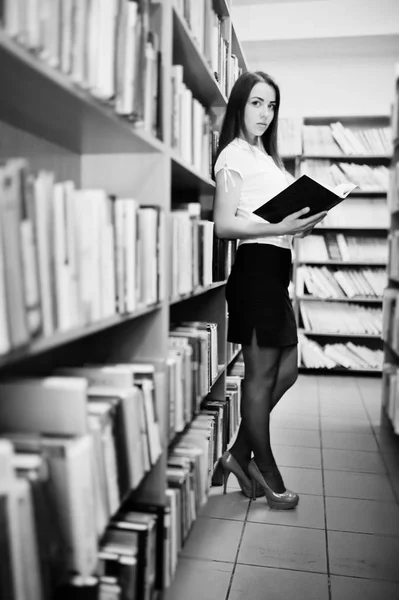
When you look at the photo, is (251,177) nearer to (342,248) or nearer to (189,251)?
(189,251)

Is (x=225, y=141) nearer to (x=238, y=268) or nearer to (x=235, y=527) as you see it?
(x=238, y=268)

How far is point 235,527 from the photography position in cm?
185

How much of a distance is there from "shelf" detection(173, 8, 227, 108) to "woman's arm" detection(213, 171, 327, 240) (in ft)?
1.17

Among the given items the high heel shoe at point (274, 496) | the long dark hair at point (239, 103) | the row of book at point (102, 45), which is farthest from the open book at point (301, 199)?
the high heel shoe at point (274, 496)

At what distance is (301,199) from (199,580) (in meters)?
1.16

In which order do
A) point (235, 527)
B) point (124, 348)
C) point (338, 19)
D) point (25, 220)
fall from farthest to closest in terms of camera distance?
point (338, 19), point (235, 527), point (124, 348), point (25, 220)

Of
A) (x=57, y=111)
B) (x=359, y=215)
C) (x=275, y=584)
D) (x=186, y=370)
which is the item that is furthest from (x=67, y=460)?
(x=359, y=215)

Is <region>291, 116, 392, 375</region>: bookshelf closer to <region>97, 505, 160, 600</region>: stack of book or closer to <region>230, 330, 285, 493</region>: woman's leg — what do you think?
<region>230, 330, 285, 493</region>: woman's leg

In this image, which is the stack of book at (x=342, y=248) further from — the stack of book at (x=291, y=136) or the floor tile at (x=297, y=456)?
the floor tile at (x=297, y=456)

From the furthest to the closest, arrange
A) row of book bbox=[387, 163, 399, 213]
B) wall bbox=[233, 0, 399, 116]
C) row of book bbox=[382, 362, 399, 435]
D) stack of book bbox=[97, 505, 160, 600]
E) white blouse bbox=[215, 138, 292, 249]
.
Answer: wall bbox=[233, 0, 399, 116]
row of book bbox=[387, 163, 399, 213]
row of book bbox=[382, 362, 399, 435]
white blouse bbox=[215, 138, 292, 249]
stack of book bbox=[97, 505, 160, 600]

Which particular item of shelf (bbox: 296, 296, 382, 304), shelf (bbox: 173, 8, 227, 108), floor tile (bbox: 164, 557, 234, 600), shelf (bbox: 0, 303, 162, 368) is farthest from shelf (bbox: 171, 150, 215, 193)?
shelf (bbox: 296, 296, 382, 304)

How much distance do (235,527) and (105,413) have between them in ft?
3.56

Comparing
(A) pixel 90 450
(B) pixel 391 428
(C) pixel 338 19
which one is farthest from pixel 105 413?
(C) pixel 338 19

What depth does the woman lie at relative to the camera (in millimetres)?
1819
